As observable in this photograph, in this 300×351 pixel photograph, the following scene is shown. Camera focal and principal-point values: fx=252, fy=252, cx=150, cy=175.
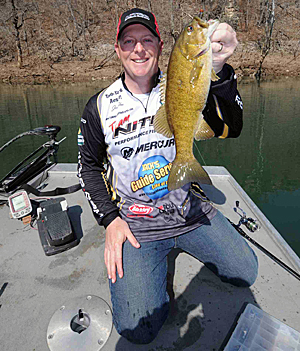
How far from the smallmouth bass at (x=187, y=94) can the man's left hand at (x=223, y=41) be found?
121 mm

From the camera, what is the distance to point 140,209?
216 centimetres

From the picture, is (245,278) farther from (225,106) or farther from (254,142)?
(254,142)

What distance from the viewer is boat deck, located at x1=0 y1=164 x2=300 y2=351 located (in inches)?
69.9

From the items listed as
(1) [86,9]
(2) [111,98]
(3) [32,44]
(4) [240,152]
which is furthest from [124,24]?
(1) [86,9]

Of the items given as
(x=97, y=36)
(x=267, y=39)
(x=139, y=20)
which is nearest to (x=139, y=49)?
(x=139, y=20)

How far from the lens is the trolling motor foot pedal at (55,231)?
8.16 feet

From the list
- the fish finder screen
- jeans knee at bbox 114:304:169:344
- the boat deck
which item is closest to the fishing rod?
the boat deck

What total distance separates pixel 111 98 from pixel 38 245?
1.69m

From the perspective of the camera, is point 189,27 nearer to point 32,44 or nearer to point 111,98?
point 111,98

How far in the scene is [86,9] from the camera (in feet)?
102

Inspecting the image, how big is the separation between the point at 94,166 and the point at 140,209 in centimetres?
59

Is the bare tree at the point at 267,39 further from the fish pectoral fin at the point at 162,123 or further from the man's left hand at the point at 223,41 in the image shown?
the fish pectoral fin at the point at 162,123

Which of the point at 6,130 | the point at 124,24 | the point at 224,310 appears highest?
the point at 124,24

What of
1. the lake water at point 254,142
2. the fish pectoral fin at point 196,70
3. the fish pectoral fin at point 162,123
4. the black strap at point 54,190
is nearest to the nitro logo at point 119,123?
the fish pectoral fin at point 162,123
